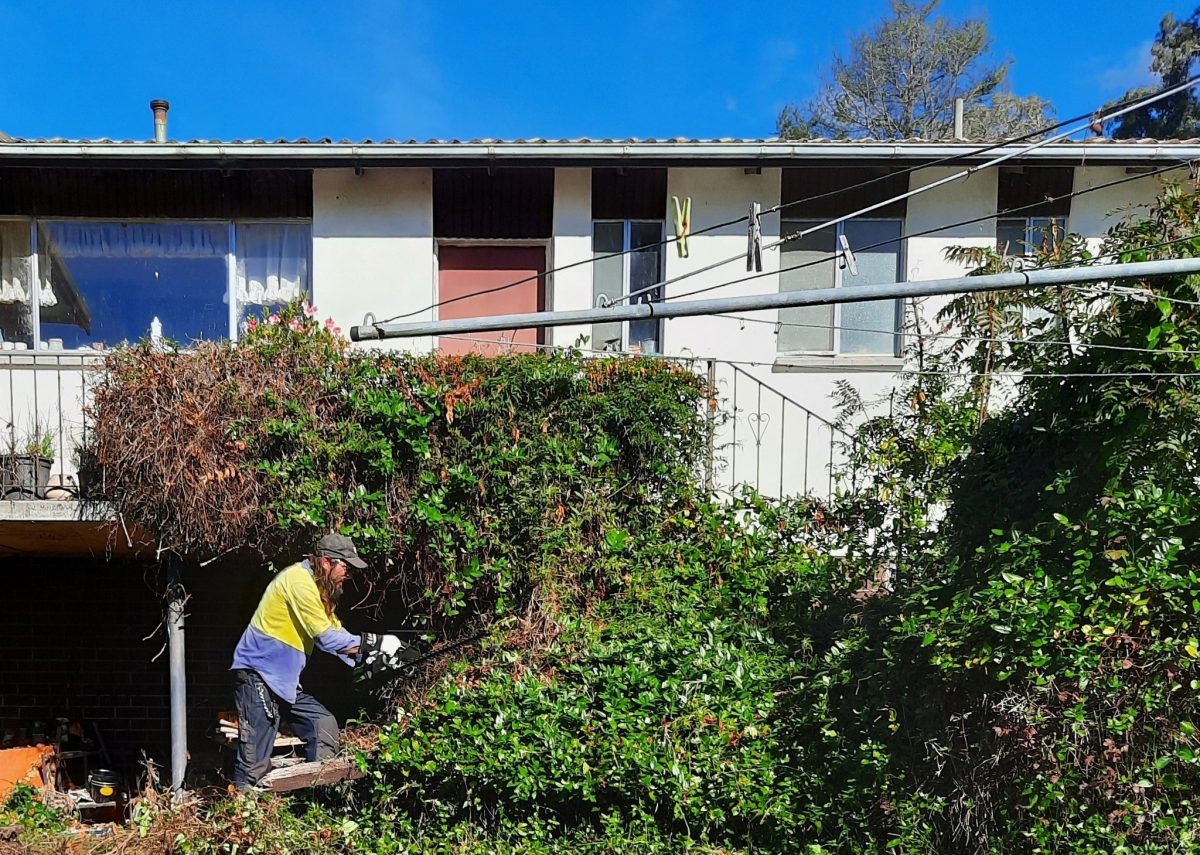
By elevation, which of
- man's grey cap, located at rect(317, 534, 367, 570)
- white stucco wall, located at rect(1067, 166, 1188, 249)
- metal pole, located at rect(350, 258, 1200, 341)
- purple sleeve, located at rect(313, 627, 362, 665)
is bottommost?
purple sleeve, located at rect(313, 627, 362, 665)

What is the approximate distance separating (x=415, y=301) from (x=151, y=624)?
398cm

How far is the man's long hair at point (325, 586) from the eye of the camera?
5270mm

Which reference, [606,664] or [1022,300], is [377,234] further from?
[1022,300]

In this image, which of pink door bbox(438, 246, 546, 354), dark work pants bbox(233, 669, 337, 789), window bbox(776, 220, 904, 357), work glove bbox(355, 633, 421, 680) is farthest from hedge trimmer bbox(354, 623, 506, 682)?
window bbox(776, 220, 904, 357)

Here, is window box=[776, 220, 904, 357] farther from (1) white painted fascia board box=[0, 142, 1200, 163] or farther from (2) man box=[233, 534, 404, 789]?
(2) man box=[233, 534, 404, 789]

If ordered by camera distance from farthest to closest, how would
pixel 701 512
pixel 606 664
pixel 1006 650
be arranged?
pixel 701 512 → pixel 606 664 → pixel 1006 650

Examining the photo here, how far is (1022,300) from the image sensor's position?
5523 mm

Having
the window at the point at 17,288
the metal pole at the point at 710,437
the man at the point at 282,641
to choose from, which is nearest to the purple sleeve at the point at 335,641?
the man at the point at 282,641

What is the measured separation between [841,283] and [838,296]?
15.9 feet

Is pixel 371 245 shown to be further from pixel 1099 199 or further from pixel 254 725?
Answer: pixel 1099 199

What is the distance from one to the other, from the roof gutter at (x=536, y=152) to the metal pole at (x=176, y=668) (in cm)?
374

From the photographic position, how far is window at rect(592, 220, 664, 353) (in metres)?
8.12

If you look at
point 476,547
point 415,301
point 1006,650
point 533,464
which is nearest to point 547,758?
point 476,547

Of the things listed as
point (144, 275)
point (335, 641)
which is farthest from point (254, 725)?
point (144, 275)
